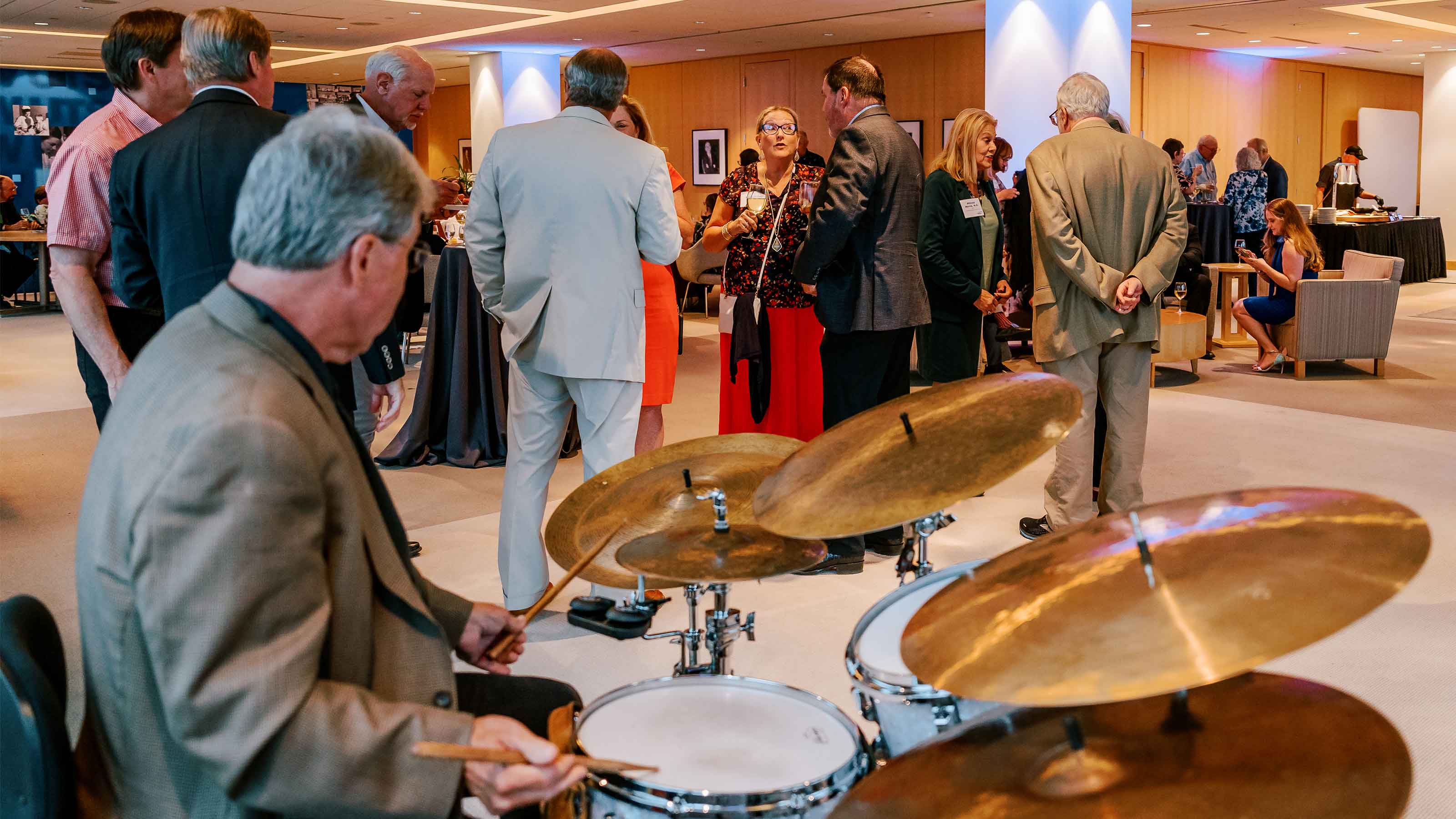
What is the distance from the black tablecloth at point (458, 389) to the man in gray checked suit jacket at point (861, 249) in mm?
1938

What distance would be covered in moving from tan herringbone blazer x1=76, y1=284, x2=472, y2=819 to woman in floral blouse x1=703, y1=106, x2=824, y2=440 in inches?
125

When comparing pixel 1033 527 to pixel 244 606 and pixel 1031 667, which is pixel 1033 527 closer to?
pixel 1031 667

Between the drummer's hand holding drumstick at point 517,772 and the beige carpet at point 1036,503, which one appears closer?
→ the drummer's hand holding drumstick at point 517,772

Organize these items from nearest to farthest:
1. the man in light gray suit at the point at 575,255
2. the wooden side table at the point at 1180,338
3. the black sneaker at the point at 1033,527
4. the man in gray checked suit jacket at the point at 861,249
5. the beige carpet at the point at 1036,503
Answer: the beige carpet at the point at 1036,503 → the man in light gray suit at the point at 575,255 → the man in gray checked suit jacket at the point at 861,249 → the black sneaker at the point at 1033,527 → the wooden side table at the point at 1180,338

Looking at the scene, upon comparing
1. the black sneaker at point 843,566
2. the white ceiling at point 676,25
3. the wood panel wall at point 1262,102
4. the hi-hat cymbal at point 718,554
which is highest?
the white ceiling at point 676,25

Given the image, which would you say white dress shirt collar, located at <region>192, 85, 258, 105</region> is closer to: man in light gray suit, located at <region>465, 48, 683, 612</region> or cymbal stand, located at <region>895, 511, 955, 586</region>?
man in light gray suit, located at <region>465, 48, 683, 612</region>

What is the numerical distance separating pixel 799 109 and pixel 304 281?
14940mm

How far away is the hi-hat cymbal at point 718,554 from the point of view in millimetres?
1673

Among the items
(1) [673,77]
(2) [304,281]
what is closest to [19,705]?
(2) [304,281]

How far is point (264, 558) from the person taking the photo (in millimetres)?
1067

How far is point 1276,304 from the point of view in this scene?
7.68 m

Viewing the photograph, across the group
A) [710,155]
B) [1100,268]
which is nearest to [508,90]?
[710,155]

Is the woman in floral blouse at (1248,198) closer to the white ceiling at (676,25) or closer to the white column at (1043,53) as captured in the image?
the white ceiling at (676,25)

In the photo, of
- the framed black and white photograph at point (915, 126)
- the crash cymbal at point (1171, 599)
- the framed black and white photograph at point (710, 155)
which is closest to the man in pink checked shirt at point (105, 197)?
the crash cymbal at point (1171, 599)
